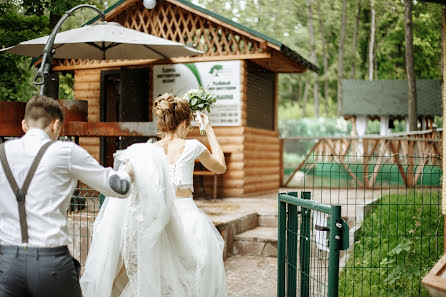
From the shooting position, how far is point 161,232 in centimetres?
397

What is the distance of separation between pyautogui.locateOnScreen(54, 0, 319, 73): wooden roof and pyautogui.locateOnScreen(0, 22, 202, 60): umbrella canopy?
4.49ft

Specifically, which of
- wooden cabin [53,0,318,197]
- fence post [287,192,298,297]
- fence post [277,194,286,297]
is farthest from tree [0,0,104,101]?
fence post [287,192,298,297]

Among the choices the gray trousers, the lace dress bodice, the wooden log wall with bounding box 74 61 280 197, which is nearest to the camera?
the gray trousers

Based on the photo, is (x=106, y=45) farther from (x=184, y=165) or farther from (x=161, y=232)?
(x=161, y=232)

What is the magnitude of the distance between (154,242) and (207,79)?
8.42 metres

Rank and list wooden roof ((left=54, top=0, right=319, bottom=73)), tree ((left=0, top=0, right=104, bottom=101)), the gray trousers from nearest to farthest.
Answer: the gray trousers, wooden roof ((left=54, top=0, right=319, bottom=73)), tree ((left=0, top=0, right=104, bottom=101))

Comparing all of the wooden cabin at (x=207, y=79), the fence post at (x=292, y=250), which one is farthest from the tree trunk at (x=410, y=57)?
the fence post at (x=292, y=250)

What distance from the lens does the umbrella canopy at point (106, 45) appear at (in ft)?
30.2

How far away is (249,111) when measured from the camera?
12.5 m

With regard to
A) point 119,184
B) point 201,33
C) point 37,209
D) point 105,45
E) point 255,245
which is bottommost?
point 255,245

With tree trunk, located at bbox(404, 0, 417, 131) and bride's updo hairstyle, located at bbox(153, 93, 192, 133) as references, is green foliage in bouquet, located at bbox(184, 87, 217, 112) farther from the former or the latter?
tree trunk, located at bbox(404, 0, 417, 131)

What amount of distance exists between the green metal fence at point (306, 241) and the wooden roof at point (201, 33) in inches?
278

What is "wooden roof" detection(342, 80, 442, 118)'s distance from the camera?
30281 millimetres

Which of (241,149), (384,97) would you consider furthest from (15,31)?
(384,97)
